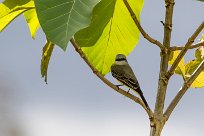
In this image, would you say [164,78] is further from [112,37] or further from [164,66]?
[112,37]

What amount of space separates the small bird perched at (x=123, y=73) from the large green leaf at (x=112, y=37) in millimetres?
74

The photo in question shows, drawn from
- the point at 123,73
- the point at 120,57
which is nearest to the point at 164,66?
the point at 120,57

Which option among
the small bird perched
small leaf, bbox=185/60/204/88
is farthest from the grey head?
small leaf, bbox=185/60/204/88

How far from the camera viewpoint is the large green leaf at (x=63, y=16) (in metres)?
1.21

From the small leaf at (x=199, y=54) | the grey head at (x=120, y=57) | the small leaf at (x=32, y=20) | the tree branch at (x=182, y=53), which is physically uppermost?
the small leaf at (x=199, y=54)

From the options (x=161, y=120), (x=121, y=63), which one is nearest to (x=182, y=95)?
(x=161, y=120)

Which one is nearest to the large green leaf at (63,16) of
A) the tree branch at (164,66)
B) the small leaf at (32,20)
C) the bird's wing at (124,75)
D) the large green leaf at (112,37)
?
the tree branch at (164,66)

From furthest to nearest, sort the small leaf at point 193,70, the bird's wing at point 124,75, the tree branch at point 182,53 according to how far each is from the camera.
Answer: the bird's wing at point 124,75 → the small leaf at point 193,70 → the tree branch at point 182,53

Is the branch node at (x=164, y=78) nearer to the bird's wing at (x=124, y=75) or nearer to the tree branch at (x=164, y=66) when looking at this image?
the tree branch at (x=164, y=66)

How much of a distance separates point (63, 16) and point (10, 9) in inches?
16.7

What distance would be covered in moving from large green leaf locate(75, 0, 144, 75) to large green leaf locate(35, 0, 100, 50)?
1.42 ft

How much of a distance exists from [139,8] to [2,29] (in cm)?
41

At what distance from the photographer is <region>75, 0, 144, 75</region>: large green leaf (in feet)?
5.66

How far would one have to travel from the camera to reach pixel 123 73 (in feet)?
6.60
